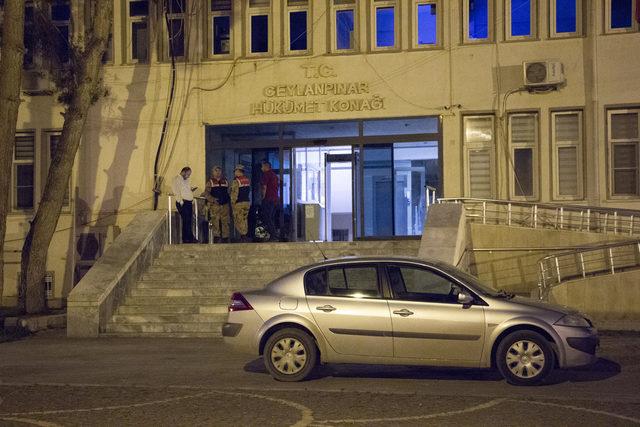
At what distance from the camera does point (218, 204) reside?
68.2 feet

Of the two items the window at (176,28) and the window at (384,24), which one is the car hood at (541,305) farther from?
the window at (176,28)

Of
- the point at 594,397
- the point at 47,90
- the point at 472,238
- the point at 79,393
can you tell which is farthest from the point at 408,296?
the point at 47,90

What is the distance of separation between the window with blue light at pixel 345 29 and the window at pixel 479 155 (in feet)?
11.3

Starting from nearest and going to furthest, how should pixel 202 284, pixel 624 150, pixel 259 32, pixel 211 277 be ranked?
pixel 202 284, pixel 211 277, pixel 624 150, pixel 259 32

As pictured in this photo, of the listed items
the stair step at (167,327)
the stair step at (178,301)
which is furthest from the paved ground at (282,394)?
the stair step at (178,301)

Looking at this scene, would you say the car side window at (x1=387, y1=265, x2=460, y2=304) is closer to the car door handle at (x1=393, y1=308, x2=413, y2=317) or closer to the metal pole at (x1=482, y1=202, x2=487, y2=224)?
the car door handle at (x1=393, y1=308, x2=413, y2=317)

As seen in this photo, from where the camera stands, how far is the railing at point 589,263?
18172 mm

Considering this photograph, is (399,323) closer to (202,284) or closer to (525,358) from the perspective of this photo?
(525,358)

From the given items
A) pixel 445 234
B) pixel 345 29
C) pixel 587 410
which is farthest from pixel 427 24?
pixel 587 410

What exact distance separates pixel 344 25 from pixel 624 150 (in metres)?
7.34

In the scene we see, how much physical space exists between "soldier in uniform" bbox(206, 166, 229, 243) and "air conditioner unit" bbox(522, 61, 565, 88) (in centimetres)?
734

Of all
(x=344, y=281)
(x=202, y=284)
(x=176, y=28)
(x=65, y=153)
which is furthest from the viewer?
(x=176, y=28)

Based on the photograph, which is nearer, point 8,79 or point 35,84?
point 8,79

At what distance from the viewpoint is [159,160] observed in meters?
23.0
